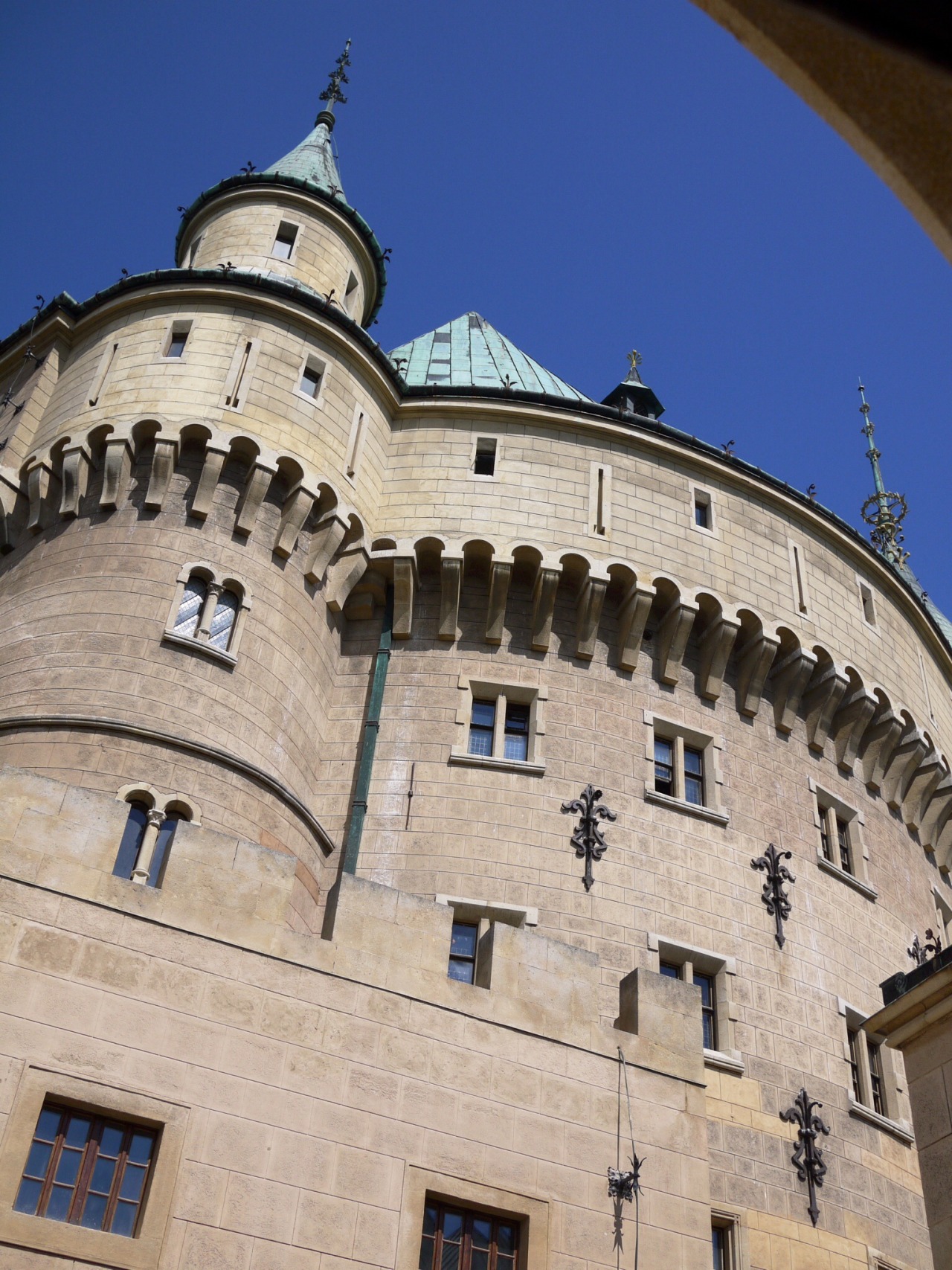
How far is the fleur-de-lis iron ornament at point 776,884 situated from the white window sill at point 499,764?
397cm

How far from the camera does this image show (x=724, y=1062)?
19.9 meters

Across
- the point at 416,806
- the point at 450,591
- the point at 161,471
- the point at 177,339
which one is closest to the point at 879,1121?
the point at 416,806

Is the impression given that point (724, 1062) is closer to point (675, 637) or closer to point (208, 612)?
point (675, 637)

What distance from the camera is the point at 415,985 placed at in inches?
578

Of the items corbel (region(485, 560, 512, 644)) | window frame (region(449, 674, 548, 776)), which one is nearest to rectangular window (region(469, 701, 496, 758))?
window frame (region(449, 674, 548, 776))

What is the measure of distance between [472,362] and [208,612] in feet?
36.4

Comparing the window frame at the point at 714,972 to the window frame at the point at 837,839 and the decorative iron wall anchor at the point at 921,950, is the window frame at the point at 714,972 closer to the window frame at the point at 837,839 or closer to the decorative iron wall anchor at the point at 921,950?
the window frame at the point at 837,839

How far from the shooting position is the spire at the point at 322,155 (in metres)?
29.9

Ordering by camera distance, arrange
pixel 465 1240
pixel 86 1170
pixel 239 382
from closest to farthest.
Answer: pixel 86 1170 → pixel 465 1240 → pixel 239 382

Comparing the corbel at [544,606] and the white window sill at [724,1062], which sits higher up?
the corbel at [544,606]

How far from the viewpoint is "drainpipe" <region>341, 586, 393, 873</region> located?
21.2 m

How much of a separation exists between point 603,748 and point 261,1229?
1173 centimetres

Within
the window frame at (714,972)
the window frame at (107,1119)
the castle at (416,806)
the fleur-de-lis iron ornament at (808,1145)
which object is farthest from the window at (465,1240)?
the fleur-de-lis iron ornament at (808,1145)

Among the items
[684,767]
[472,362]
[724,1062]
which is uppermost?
[472,362]
